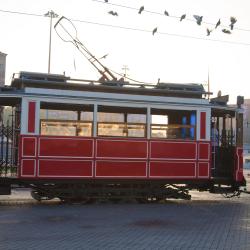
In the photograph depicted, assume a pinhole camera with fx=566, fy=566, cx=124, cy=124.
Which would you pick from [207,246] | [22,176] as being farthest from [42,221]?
[207,246]

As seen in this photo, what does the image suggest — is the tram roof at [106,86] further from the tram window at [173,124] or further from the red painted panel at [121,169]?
the red painted panel at [121,169]

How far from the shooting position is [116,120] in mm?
16734

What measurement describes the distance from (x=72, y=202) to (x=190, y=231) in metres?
5.55

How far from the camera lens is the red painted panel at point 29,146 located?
15875mm

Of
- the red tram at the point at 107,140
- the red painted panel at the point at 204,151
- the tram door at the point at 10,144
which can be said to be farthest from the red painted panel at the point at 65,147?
the red painted panel at the point at 204,151

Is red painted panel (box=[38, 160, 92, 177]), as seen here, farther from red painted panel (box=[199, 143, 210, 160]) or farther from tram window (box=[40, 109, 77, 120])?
red painted panel (box=[199, 143, 210, 160])

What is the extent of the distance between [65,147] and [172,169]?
11.1ft

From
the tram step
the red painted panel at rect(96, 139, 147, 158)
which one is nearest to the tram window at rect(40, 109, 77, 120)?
the red painted panel at rect(96, 139, 147, 158)

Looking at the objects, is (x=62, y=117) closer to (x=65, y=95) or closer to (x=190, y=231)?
(x=65, y=95)

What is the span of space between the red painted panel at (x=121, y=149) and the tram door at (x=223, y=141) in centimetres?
263

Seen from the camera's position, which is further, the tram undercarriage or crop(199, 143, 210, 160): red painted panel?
crop(199, 143, 210, 160): red painted panel

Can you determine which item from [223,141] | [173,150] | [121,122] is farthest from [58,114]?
[223,141]

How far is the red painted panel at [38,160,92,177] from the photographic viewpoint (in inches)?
632

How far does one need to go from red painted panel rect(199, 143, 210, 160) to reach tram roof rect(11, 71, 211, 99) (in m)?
1.55
